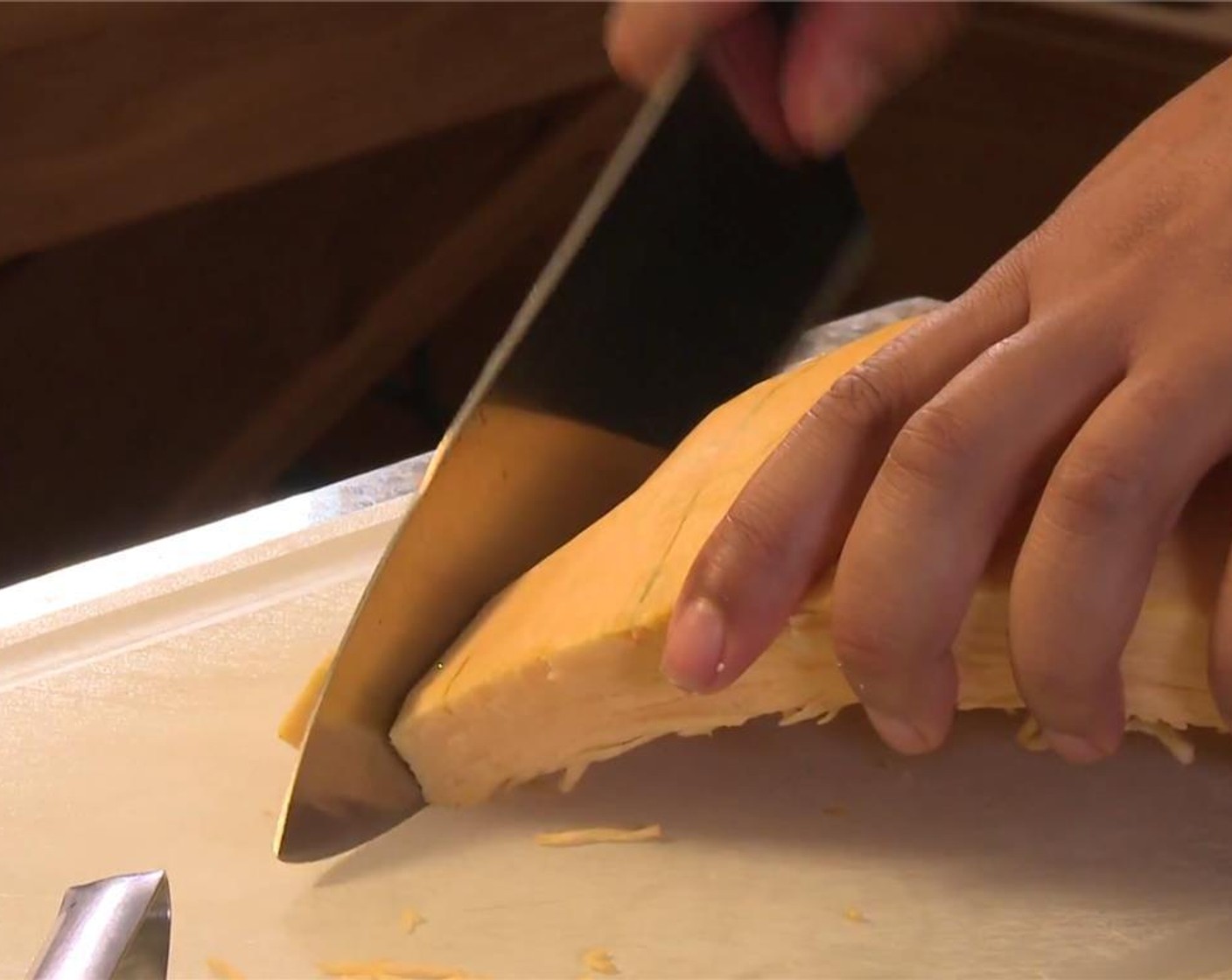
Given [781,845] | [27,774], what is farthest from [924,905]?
[27,774]

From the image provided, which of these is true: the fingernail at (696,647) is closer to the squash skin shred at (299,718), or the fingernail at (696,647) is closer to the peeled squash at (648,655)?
the peeled squash at (648,655)

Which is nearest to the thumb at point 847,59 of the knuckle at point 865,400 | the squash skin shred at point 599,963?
the knuckle at point 865,400

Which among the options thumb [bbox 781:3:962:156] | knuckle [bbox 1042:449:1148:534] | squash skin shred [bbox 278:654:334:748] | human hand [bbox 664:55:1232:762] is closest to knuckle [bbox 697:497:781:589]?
human hand [bbox 664:55:1232:762]

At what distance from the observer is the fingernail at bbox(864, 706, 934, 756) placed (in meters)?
0.70

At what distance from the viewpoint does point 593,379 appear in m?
Answer: 0.92

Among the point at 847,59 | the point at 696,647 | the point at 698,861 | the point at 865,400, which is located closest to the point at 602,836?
the point at 698,861

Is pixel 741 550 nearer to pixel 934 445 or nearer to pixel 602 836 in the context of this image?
pixel 934 445

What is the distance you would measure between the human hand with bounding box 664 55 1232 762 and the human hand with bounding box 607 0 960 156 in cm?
27

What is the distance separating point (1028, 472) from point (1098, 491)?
0.16ft

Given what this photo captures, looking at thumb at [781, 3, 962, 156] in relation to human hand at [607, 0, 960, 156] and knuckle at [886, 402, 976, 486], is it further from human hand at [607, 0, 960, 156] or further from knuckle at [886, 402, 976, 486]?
knuckle at [886, 402, 976, 486]

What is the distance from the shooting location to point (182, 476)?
7.00 feet

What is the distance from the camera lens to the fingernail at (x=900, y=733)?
699 millimetres

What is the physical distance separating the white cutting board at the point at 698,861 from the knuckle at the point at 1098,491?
23 cm

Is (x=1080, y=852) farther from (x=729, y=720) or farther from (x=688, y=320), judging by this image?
(x=688, y=320)
